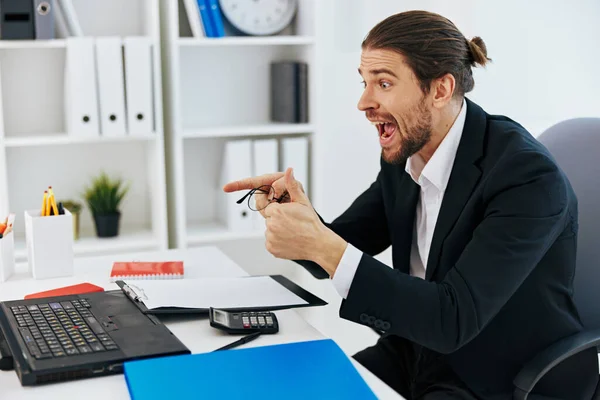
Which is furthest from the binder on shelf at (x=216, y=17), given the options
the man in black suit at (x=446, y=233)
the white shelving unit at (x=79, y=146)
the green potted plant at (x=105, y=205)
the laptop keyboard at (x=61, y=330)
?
the laptop keyboard at (x=61, y=330)

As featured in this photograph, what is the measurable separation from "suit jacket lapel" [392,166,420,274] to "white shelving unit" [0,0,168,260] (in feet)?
4.25

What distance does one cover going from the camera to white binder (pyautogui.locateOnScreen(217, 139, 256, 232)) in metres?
2.89

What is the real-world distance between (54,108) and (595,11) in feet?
6.77

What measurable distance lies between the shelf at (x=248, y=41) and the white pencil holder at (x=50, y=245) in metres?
1.22

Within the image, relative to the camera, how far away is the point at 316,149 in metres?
3.00

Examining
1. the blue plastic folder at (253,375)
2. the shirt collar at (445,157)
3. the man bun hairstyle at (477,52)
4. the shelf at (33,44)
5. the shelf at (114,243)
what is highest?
the shelf at (33,44)

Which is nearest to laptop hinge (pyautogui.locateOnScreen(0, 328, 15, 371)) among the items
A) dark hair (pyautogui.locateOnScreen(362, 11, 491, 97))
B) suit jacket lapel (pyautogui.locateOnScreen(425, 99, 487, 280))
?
suit jacket lapel (pyautogui.locateOnScreen(425, 99, 487, 280))

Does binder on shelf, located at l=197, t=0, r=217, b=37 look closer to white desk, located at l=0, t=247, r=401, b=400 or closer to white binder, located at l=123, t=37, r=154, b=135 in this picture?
white binder, located at l=123, t=37, r=154, b=135

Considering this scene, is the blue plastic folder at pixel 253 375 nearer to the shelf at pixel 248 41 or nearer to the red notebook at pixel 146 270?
the red notebook at pixel 146 270

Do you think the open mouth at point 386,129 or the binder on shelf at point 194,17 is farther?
the binder on shelf at point 194,17

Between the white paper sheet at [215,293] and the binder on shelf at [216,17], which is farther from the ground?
the binder on shelf at [216,17]

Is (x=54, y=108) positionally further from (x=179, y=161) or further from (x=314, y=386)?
(x=314, y=386)

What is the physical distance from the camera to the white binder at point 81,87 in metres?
2.62

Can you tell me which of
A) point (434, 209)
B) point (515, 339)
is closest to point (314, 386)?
point (515, 339)
